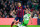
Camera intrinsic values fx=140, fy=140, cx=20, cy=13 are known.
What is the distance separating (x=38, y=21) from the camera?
11.9 m

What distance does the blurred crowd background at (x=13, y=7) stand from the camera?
41.2ft

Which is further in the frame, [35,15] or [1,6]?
[1,6]

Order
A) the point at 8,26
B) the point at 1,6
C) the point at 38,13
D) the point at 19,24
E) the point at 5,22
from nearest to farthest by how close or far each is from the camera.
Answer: the point at 19,24 → the point at 8,26 → the point at 5,22 → the point at 38,13 → the point at 1,6

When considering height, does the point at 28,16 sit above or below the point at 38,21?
above

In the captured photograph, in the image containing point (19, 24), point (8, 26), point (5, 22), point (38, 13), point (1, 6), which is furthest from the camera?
point (1, 6)

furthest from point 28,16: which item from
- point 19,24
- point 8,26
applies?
point 8,26

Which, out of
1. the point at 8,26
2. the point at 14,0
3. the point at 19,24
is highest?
the point at 14,0

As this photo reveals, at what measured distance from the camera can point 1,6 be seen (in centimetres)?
1357

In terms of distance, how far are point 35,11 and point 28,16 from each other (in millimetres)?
6490

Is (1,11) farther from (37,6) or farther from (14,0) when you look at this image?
(37,6)

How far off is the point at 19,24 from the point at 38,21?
5640 mm

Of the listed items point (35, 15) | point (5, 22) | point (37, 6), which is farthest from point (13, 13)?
point (37, 6)

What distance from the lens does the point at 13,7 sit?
13.0 metres

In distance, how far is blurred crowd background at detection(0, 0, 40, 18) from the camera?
41.2 feet
